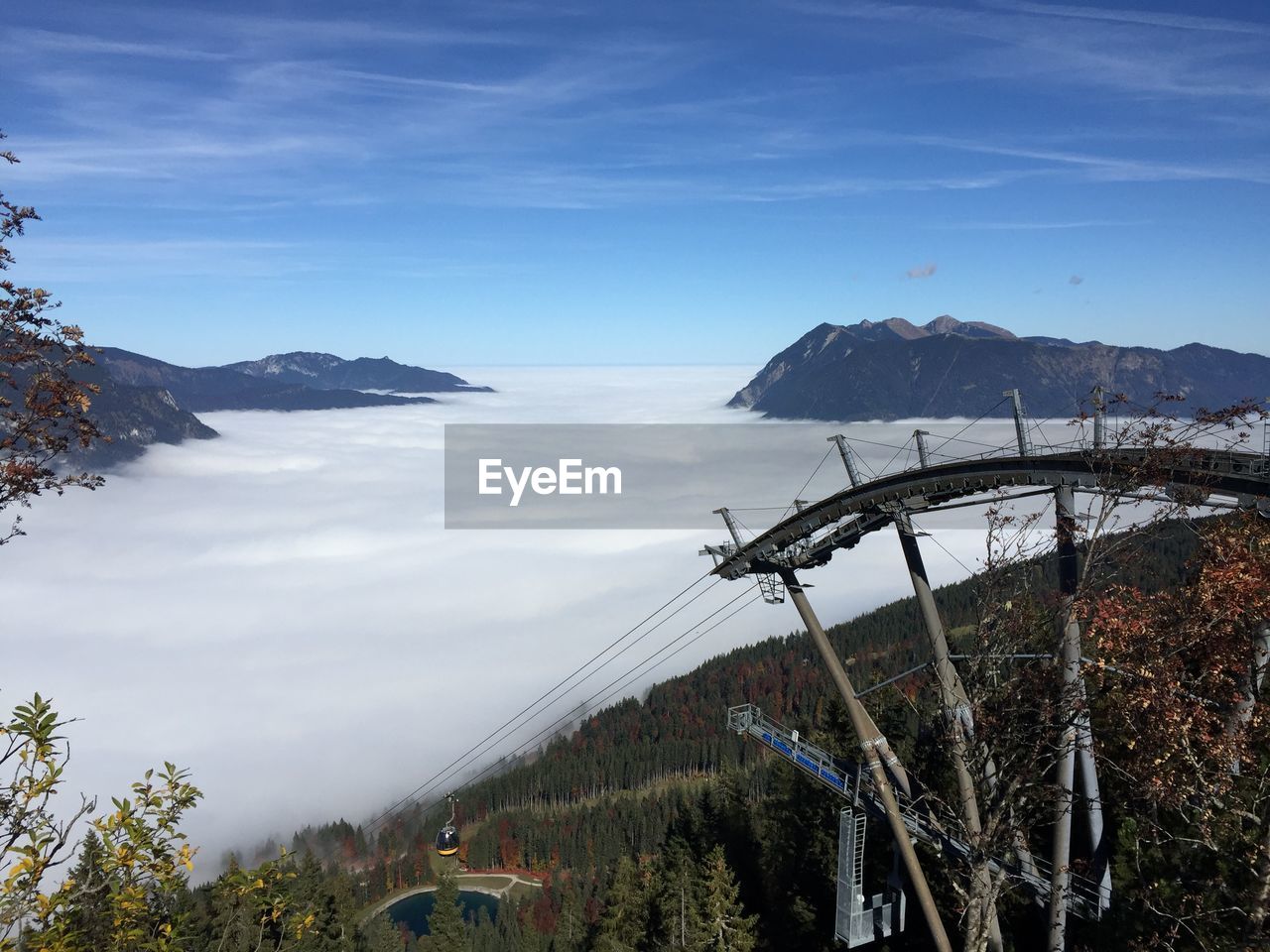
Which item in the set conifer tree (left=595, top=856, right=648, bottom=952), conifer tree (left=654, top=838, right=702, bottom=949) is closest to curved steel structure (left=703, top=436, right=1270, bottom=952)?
conifer tree (left=654, top=838, right=702, bottom=949)

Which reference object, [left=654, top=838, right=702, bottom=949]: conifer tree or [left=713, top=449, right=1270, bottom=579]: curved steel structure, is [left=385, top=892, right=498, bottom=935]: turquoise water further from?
[left=713, top=449, right=1270, bottom=579]: curved steel structure

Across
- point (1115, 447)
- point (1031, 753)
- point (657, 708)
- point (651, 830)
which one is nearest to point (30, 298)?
point (1031, 753)

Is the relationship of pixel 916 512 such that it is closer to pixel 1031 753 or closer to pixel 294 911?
pixel 1031 753

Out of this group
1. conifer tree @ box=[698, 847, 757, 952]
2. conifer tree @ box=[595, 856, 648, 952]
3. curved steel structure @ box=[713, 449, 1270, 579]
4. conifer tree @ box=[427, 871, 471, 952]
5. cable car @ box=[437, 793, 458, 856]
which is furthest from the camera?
conifer tree @ box=[427, 871, 471, 952]

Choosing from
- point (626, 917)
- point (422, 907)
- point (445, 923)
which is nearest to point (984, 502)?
point (626, 917)

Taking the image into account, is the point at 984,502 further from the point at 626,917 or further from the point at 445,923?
the point at 445,923
